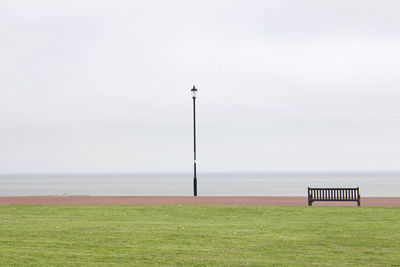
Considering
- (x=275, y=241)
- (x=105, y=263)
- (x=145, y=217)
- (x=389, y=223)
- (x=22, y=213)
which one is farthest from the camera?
(x=22, y=213)

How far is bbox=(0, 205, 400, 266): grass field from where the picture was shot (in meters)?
9.95

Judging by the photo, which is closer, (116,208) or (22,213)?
(22,213)

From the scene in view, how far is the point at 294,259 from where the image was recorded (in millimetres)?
10031

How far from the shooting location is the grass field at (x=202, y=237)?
32.6 feet

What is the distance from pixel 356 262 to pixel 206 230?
4727mm

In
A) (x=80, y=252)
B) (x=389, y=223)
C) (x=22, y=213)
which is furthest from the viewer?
(x=22, y=213)

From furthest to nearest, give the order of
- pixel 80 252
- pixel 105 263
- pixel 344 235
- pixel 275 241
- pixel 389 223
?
pixel 389 223 → pixel 344 235 → pixel 275 241 → pixel 80 252 → pixel 105 263

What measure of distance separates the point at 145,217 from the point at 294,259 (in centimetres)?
807

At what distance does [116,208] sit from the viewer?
2019 centimetres

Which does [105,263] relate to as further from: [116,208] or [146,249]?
[116,208]

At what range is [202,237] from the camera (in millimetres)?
12461

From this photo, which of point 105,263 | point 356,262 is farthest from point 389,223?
point 105,263

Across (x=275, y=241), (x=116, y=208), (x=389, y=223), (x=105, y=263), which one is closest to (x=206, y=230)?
(x=275, y=241)

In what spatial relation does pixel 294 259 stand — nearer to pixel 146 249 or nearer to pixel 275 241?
pixel 275 241
